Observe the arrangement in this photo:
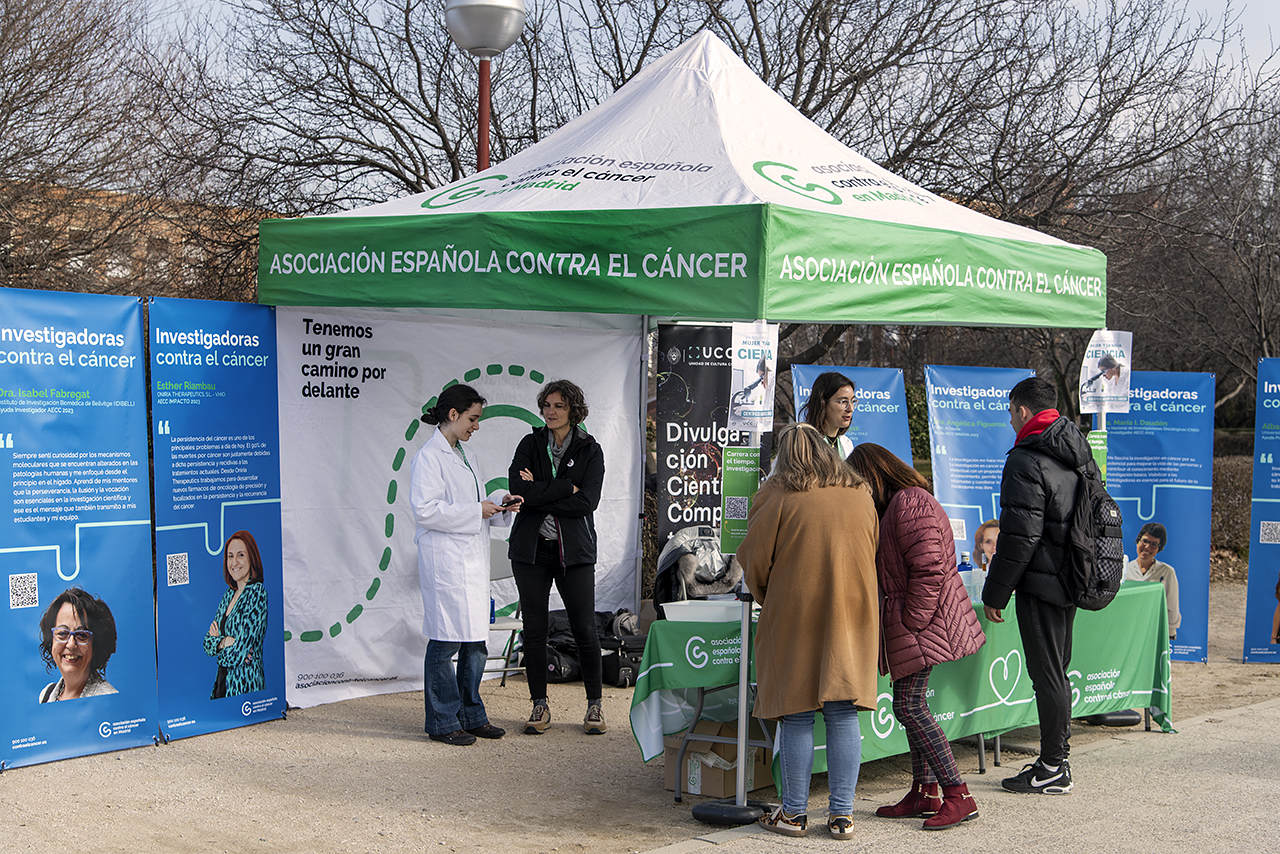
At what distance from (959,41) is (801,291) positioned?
689 cm

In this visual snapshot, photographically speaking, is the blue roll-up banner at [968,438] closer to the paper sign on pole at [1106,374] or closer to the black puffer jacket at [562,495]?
the paper sign on pole at [1106,374]

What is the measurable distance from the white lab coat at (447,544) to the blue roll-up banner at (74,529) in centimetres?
128

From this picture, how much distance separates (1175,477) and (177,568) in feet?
22.1

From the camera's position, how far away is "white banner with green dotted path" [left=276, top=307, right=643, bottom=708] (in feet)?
21.3

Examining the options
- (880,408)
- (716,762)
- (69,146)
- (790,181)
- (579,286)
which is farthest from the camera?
(69,146)

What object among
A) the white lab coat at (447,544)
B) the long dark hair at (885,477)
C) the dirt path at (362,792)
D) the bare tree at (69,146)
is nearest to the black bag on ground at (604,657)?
the dirt path at (362,792)

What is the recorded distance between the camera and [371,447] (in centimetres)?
685

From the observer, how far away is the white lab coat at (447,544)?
225 inches

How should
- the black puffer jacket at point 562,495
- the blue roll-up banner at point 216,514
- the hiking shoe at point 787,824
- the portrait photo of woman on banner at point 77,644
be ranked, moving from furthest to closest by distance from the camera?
the black puffer jacket at point 562,495 < the blue roll-up banner at point 216,514 < the portrait photo of woman on banner at point 77,644 < the hiking shoe at point 787,824

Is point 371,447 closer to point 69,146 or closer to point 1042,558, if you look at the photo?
point 1042,558

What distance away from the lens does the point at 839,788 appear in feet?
14.4

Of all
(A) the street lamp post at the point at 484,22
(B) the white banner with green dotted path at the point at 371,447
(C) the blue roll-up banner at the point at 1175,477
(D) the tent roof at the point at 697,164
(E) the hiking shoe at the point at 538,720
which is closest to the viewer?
(D) the tent roof at the point at 697,164

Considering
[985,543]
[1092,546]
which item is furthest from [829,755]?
[985,543]

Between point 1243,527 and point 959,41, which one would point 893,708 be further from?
point 1243,527
